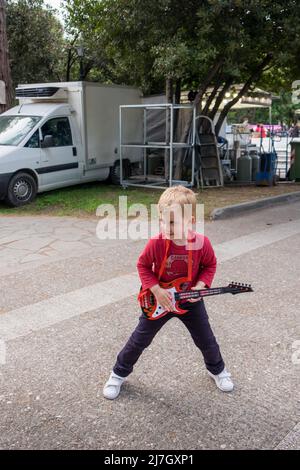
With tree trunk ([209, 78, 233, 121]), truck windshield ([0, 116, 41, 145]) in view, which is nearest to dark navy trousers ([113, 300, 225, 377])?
truck windshield ([0, 116, 41, 145])

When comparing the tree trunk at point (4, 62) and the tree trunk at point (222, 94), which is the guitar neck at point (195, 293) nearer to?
the tree trunk at point (4, 62)

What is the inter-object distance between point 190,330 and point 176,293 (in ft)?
1.19

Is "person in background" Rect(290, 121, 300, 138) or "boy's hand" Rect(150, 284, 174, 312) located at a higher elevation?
"person in background" Rect(290, 121, 300, 138)

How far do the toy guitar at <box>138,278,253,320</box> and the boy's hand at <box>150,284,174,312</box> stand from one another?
0.10ft

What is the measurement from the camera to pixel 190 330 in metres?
3.08

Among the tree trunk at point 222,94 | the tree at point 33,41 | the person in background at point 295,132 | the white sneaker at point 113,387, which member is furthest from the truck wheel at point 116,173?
the person in background at point 295,132

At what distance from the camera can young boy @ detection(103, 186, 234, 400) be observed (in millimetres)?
2754

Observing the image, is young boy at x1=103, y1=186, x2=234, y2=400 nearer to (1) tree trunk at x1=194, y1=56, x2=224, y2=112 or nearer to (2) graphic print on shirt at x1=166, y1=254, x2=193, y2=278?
(2) graphic print on shirt at x1=166, y1=254, x2=193, y2=278

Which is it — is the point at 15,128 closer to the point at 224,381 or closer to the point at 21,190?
the point at 21,190

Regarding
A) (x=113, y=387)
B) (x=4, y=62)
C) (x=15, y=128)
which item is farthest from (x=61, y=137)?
(x=113, y=387)

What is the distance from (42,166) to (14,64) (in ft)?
29.1

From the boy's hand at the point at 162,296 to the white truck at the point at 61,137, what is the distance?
23.2ft

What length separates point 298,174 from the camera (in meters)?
13.8

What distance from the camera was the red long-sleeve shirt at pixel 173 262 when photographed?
2.84 meters
